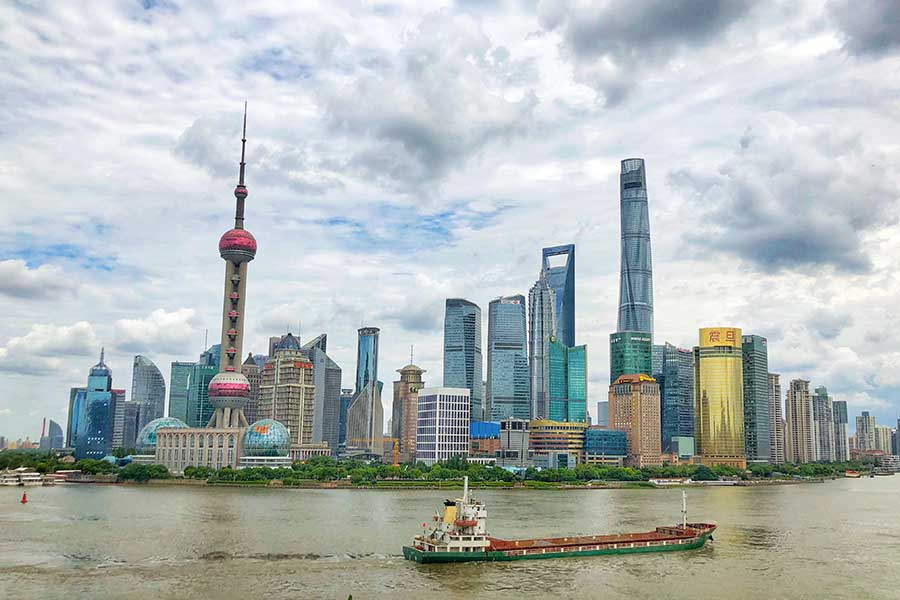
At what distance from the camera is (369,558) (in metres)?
94.5

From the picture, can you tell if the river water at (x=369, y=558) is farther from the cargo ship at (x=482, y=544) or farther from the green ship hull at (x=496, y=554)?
the cargo ship at (x=482, y=544)

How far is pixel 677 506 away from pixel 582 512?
32.1m

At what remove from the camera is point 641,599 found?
255 feet

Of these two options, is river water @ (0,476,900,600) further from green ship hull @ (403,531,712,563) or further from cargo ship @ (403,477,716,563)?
cargo ship @ (403,477,716,563)

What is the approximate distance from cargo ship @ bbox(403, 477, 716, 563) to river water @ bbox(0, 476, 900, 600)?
167cm

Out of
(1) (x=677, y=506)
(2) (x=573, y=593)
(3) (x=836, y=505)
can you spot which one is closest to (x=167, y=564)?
(2) (x=573, y=593)

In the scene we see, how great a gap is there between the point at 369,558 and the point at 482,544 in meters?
12.9

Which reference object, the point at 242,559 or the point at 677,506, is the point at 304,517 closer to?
the point at 242,559

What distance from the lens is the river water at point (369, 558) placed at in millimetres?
79750

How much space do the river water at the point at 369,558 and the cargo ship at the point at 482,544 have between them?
5.48 feet

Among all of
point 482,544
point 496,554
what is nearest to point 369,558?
point 482,544

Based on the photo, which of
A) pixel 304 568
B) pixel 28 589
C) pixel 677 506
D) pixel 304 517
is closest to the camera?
pixel 28 589

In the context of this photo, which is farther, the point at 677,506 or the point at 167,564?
the point at 677,506

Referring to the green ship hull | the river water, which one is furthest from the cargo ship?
the river water
